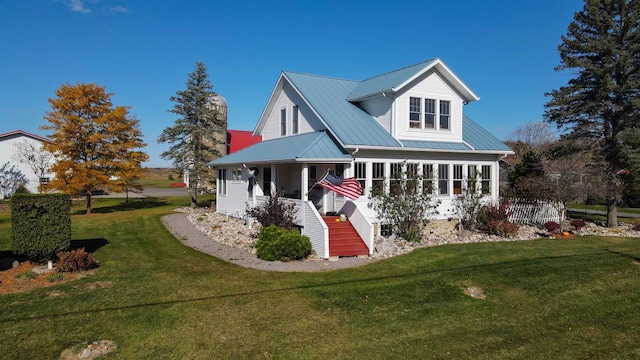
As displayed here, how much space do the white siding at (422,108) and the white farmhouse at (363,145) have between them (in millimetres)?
43

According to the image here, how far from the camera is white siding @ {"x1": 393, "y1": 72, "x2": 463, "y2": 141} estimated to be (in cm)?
1766

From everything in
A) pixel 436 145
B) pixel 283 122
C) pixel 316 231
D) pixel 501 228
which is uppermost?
pixel 283 122

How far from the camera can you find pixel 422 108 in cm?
1808

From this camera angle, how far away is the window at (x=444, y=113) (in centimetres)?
1855

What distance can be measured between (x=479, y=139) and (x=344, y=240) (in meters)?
9.75

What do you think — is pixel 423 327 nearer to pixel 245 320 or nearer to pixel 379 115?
pixel 245 320

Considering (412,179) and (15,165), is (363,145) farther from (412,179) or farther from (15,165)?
(15,165)

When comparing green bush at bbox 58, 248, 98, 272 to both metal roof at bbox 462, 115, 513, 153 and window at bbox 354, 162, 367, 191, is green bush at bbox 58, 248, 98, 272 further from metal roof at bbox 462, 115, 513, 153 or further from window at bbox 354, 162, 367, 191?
metal roof at bbox 462, 115, 513, 153

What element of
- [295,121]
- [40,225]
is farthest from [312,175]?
[40,225]

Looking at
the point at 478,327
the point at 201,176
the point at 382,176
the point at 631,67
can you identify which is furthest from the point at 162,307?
the point at 631,67

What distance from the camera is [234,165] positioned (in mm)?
21969

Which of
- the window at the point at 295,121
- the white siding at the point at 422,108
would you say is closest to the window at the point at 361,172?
the white siding at the point at 422,108

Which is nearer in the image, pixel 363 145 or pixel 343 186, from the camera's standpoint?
pixel 343 186

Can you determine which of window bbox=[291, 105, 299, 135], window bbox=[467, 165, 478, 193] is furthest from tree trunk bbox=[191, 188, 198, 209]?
window bbox=[467, 165, 478, 193]
